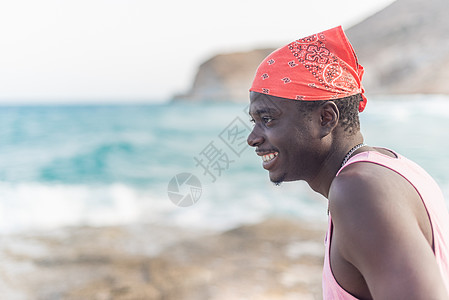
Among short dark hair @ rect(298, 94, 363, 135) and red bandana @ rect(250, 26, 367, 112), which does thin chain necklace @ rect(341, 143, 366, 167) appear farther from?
red bandana @ rect(250, 26, 367, 112)

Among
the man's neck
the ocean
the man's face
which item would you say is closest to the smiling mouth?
the man's face

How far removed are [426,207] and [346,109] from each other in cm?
37

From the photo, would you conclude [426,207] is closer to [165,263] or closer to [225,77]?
[165,263]

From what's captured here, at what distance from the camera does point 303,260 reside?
5168mm

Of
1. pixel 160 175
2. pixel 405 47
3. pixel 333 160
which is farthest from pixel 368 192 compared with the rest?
pixel 405 47

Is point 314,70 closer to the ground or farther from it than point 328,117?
farther from it

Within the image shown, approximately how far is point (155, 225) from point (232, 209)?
1740 millimetres

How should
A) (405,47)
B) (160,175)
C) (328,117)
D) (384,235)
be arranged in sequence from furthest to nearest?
(405,47) < (160,175) < (328,117) < (384,235)

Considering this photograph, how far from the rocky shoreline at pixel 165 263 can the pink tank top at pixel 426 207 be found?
3342mm

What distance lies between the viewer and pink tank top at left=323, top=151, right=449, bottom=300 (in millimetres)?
953

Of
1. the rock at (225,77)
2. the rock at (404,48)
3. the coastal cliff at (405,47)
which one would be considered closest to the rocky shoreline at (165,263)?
the coastal cliff at (405,47)

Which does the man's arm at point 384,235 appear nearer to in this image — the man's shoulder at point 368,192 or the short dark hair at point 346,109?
the man's shoulder at point 368,192

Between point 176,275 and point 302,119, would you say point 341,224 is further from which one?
point 176,275

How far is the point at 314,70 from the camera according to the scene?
3.92 feet
